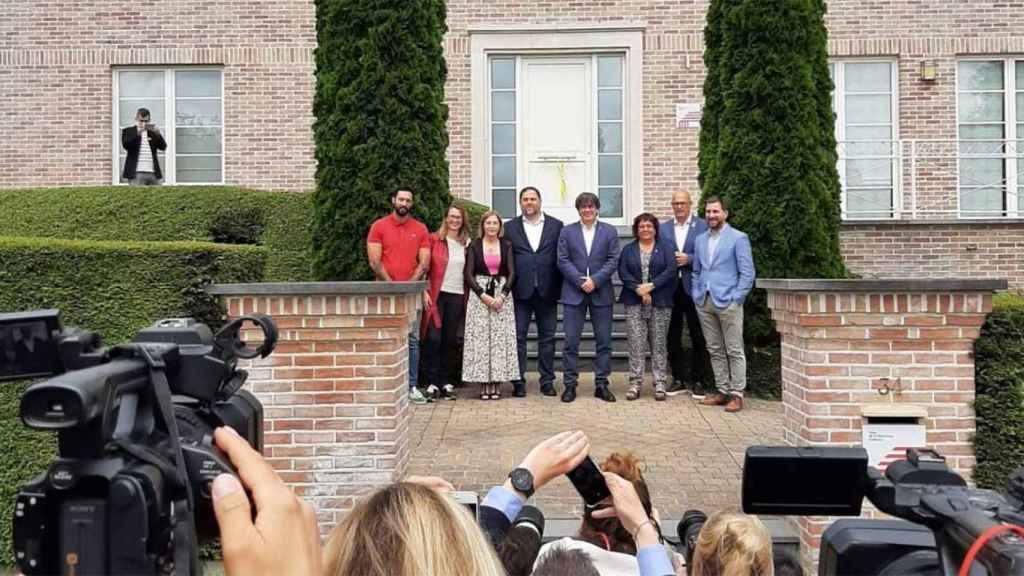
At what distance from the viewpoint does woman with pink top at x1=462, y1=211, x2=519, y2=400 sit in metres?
7.75

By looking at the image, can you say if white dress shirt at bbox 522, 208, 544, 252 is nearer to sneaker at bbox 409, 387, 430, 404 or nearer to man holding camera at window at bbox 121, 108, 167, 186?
sneaker at bbox 409, 387, 430, 404

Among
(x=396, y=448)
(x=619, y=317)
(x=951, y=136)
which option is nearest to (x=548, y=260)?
(x=619, y=317)

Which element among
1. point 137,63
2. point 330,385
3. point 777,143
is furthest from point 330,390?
point 137,63

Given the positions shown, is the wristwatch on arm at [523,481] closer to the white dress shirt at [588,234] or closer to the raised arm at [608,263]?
the raised arm at [608,263]

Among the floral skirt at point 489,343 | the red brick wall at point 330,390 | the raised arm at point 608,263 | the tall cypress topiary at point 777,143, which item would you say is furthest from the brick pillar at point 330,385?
the tall cypress topiary at point 777,143

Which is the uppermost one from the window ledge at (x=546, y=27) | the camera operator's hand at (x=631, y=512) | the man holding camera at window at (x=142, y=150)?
the window ledge at (x=546, y=27)

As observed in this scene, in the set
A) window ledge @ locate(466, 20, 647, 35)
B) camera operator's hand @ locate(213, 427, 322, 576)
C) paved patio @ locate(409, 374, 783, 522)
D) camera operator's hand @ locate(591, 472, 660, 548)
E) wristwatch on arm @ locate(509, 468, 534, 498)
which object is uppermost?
window ledge @ locate(466, 20, 647, 35)

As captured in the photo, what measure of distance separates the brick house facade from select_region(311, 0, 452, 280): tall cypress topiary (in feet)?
14.3

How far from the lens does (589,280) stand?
7797 mm

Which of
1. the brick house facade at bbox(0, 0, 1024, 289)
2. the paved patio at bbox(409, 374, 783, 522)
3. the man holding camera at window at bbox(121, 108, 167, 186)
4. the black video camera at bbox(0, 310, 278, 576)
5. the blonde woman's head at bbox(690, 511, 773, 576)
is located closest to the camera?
the black video camera at bbox(0, 310, 278, 576)

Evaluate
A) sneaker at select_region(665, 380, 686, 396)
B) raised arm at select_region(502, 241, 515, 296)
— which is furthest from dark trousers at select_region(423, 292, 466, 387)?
sneaker at select_region(665, 380, 686, 396)

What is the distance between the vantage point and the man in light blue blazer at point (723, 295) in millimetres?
7484

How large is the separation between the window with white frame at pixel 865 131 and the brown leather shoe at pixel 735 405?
6618 mm

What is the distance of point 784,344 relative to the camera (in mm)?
4938
